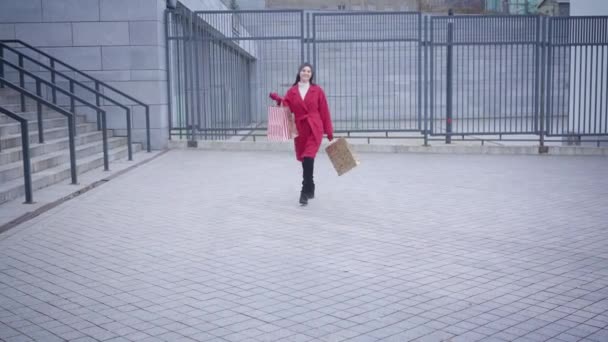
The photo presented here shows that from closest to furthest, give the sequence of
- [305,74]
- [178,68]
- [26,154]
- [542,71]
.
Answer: [26,154], [305,74], [542,71], [178,68]

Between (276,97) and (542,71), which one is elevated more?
(542,71)

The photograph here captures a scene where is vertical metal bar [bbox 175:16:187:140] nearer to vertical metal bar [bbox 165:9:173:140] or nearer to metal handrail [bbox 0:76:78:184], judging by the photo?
vertical metal bar [bbox 165:9:173:140]

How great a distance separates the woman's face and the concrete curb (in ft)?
22.0

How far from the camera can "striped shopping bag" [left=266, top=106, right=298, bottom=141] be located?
30.4 feet

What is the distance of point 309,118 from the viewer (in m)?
9.17

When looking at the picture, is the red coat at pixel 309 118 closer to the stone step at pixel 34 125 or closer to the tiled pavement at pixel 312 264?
the tiled pavement at pixel 312 264

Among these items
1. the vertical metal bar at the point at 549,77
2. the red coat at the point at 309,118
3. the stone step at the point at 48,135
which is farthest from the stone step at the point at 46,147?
the vertical metal bar at the point at 549,77

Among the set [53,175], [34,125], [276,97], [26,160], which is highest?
[276,97]

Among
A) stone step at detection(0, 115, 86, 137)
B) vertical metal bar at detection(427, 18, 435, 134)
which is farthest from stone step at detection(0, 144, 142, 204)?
vertical metal bar at detection(427, 18, 435, 134)

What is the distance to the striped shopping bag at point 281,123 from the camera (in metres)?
9.27

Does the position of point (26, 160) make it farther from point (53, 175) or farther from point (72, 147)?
point (53, 175)

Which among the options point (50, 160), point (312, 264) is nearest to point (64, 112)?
point (50, 160)

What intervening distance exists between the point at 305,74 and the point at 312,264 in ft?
11.7

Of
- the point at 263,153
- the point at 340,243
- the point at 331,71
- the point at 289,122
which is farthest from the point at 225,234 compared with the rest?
the point at 331,71
